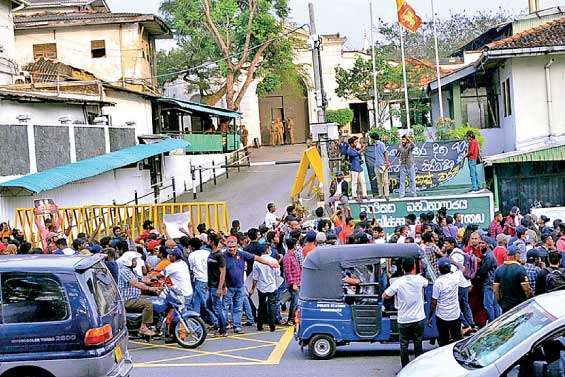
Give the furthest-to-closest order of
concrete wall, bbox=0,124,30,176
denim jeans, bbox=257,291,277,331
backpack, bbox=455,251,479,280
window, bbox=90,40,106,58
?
1. window, bbox=90,40,106,58
2. concrete wall, bbox=0,124,30,176
3. denim jeans, bbox=257,291,277,331
4. backpack, bbox=455,251,479,280

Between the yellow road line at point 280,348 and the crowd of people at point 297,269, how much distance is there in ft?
1.39

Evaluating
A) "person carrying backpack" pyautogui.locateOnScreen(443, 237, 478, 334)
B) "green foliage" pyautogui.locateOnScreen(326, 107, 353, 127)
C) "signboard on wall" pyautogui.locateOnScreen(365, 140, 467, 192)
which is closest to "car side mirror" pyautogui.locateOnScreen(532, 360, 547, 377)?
"person carrying backpack" pyautogui.locateOnScreen(443, 237, 478, 334)

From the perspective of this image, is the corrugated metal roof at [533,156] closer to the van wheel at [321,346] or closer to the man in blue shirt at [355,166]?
the man in blue shirt at [355,166]

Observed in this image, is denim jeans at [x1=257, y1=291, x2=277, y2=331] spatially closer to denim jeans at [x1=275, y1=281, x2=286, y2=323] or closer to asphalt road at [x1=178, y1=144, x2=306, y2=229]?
denim jeans at [x1=275, y1=281, x2=286, y2=323]

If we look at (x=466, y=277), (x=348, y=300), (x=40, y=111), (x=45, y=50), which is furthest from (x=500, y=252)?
(x=45, y=50)

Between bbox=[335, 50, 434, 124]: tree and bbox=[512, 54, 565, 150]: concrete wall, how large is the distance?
1920 cm

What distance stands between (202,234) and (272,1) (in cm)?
3376

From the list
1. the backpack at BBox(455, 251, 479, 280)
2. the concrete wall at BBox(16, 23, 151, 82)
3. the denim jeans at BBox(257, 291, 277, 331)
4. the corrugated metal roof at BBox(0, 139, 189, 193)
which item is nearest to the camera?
the backpack at BBox(455, 251, 479, 280)

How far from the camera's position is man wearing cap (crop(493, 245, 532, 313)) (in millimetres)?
12859

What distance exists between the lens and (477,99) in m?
35.2

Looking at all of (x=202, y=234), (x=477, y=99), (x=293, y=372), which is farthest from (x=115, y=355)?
(x=477, y=99)

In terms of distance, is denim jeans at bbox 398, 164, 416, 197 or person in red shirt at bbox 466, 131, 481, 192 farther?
person in red shirt at bbox 466, 131, 481, 192

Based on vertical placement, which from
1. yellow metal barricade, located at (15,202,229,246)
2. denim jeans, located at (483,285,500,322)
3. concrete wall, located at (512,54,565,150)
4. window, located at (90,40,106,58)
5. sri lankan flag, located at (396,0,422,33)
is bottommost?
denim jeans, located at (483,285,500,322)

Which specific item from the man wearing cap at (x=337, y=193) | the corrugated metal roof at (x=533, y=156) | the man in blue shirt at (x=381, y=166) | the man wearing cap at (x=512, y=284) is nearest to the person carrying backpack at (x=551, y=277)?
the man wearing cap at (x=512, y=284)
